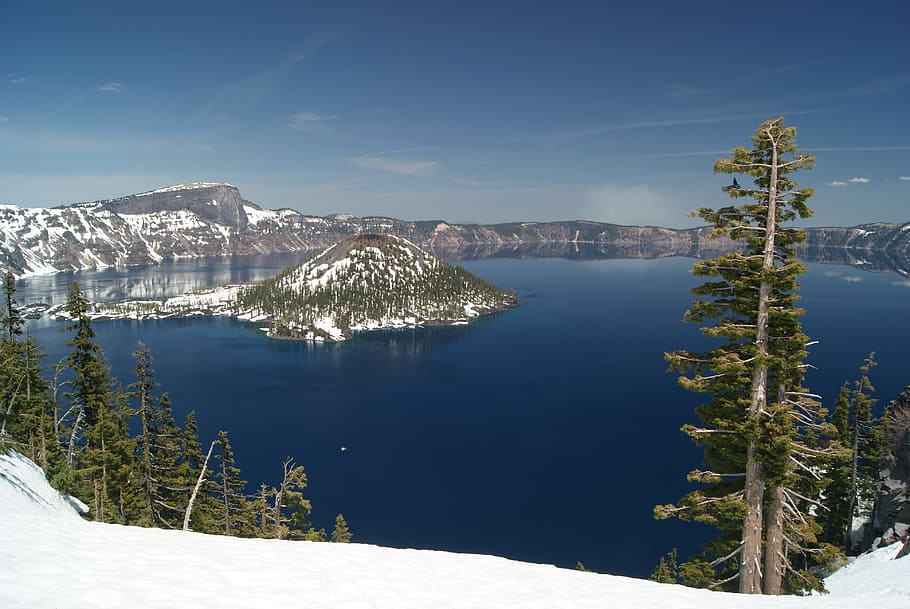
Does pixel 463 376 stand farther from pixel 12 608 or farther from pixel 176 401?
pixel 12 608

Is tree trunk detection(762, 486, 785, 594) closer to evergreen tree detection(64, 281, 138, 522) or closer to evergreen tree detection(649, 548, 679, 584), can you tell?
evergreen tree detection(649, 548, 679, 584)

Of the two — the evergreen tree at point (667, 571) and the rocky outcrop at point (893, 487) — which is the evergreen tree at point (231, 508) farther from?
the rocky outcrop at point (893, 487)

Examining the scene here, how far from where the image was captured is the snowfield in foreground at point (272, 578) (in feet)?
33.1

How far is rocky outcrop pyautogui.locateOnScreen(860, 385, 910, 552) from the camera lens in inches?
1398

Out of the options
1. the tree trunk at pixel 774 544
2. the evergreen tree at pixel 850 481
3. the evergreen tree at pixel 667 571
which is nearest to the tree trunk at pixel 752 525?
the tree trunk at pixel 774 544

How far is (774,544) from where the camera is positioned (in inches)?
650

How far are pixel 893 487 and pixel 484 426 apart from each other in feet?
246

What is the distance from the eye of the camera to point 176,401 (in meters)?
119

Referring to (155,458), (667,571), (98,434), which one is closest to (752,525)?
(667,571)

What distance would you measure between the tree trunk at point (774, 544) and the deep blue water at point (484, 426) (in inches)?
2015

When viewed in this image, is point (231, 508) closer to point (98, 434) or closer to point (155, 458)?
point (155, 458)

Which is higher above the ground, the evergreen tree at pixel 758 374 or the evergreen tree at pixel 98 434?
the evergreen tree at pixel 758 374

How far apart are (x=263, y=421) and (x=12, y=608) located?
108m

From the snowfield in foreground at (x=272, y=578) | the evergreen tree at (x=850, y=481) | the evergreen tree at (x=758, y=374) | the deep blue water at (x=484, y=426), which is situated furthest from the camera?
the deep blue water at (x=484, y=426)
